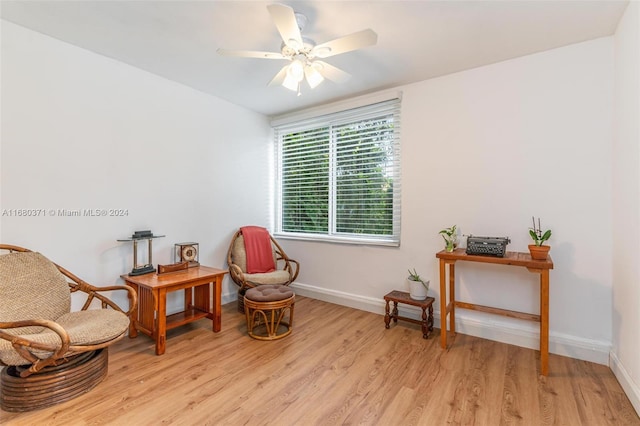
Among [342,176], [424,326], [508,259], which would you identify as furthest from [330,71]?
[424,326]

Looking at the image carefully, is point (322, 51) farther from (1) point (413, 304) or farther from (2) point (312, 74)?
(1) point (413, 304)

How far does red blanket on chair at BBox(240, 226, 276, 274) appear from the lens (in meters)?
3.57

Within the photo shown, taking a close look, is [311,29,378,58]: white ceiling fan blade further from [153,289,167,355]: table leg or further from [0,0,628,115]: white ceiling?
[153,289,167,355]: table leg

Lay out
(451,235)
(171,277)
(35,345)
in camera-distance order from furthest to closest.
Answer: (451,235)
(171,277)
(35,345)

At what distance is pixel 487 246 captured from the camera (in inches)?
92.5

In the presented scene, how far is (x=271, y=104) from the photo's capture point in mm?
3762

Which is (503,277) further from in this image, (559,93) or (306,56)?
(306,56)

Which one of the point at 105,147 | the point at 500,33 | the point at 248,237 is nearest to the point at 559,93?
the point at 500,33

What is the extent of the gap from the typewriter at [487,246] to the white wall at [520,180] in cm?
38

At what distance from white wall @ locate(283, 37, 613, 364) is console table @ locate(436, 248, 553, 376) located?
17 centimetres

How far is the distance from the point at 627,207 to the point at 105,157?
405 cm

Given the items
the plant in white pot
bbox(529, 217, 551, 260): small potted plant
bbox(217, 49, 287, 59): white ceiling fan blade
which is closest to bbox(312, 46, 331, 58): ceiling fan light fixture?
bbox(217, 49, 287, 59): white ceiling fan blade

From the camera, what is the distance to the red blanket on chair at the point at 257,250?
3.57 metres

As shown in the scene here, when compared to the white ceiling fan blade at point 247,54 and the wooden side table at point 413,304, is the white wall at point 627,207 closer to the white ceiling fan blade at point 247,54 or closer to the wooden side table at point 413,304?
the wooden side table at point 413,304
